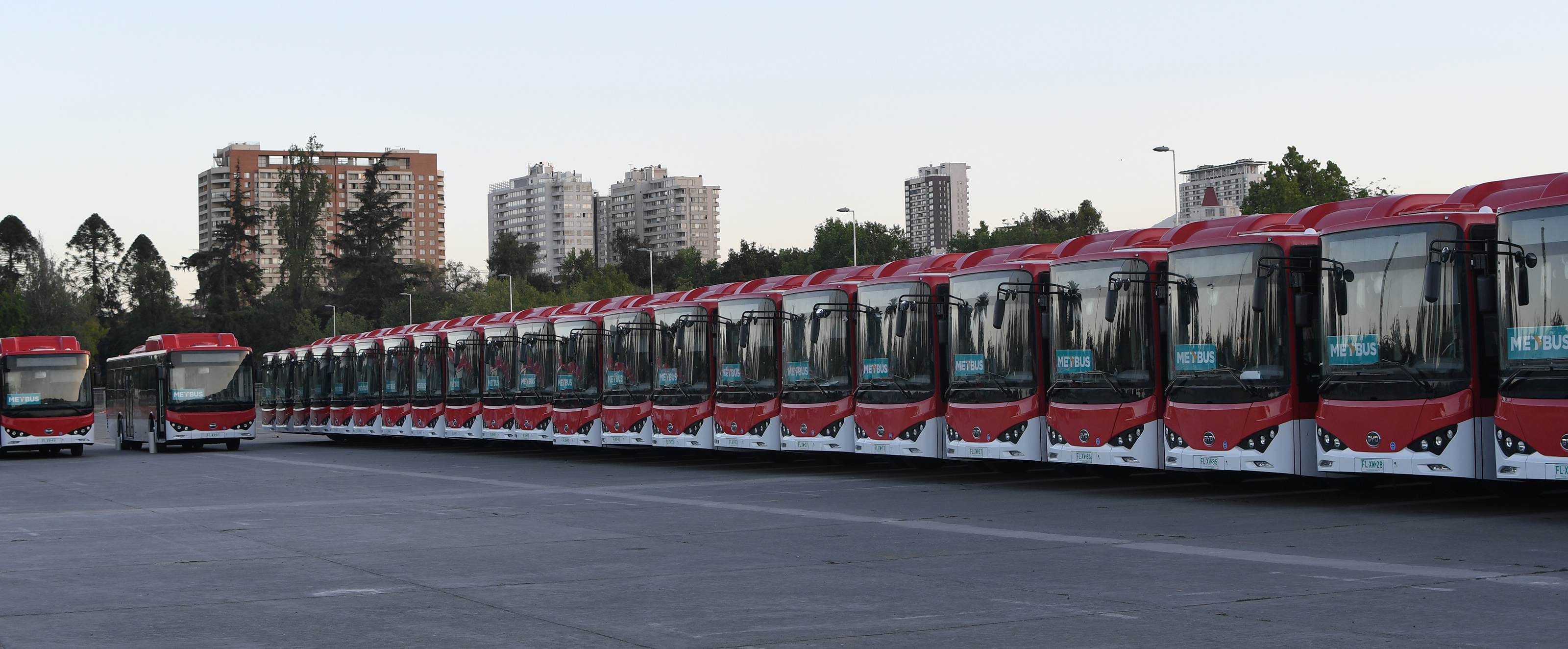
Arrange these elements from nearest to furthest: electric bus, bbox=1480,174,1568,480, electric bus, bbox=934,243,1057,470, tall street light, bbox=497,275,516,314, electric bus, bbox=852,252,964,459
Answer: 1. electric bus, bbox=1480,174,1568,480
2. electric bus, bbox=934,243,1057,470
3. electric bus, bbox=852,252,964,459
4. tall street light, bbox=497,275,516,314

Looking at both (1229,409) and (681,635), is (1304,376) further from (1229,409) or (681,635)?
(681,635)

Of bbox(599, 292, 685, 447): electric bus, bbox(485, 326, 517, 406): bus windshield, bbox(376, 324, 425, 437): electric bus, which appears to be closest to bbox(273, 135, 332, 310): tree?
bbox(376, 324, 425, 437): electric bus

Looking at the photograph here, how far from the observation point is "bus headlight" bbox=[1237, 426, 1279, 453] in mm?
16031

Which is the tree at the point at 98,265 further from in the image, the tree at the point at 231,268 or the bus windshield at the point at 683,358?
the bus windshield at the point at 683,358

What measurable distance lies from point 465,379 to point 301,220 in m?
73.3

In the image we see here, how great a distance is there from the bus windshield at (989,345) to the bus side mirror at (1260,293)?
3.94 meters

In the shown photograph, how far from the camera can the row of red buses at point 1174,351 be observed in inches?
563

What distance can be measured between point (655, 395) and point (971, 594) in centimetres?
1826

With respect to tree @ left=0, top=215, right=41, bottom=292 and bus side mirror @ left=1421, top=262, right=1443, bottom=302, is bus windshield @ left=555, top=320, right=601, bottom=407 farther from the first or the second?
tree @ left=0, top=215, right=41, bottom=292

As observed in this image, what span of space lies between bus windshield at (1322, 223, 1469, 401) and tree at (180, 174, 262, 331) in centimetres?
10359

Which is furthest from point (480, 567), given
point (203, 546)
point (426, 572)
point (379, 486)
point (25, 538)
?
point (379, 486)

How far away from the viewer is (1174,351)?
677 inches

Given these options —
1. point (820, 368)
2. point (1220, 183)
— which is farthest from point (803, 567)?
point (1220, 183)

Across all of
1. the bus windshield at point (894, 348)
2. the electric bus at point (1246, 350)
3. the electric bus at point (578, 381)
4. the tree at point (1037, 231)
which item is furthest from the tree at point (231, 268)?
the electric bus at point (1246, 350)
